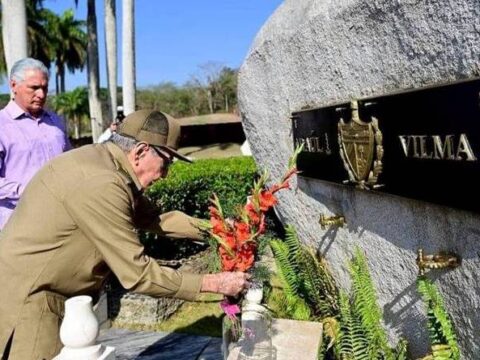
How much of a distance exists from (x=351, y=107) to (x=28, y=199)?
1.59 m

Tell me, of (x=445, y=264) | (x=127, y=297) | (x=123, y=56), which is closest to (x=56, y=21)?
(x=123, y=56)

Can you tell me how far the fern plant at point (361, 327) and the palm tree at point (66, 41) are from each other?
153 feet

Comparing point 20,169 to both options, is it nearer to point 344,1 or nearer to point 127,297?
point 127,297

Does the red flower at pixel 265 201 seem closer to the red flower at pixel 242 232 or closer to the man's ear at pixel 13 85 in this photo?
the red flower at pixel 242 232

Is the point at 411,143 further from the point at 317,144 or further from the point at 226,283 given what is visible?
the point at 317,144

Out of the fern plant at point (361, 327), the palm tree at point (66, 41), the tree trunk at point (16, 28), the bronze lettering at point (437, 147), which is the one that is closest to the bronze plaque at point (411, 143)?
the bronze lettering at point (437, 147)

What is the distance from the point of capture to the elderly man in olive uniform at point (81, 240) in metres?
2.17

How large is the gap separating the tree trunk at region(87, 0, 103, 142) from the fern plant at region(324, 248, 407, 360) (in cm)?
1889

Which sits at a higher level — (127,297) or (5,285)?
(5,285)

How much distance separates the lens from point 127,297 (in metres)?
4.97

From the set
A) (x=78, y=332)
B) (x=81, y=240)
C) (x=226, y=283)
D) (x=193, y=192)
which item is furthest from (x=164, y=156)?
(x=193, y=192)

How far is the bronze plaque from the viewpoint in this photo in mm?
1928

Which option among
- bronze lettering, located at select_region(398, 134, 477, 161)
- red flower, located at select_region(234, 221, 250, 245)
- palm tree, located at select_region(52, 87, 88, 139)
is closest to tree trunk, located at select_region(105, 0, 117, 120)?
red flower, located at select_region(234, 221, 250, 245)

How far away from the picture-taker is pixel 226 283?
222 centimetres
